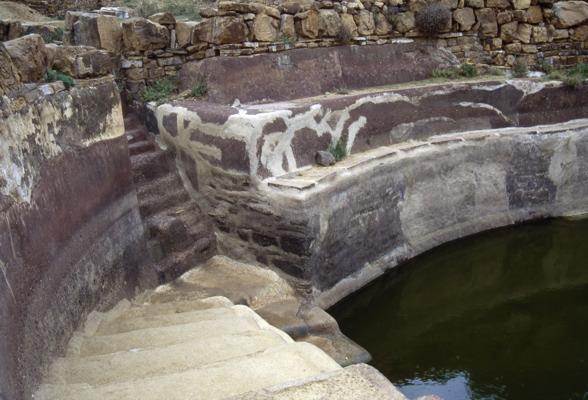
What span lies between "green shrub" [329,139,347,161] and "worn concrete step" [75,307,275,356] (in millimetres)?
2472

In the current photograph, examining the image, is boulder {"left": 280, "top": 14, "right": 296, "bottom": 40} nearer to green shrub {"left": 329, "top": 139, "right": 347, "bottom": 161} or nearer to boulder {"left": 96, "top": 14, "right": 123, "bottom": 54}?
green shrub {"left": 329, "top": 139, "right": 347, "bottom": 161}

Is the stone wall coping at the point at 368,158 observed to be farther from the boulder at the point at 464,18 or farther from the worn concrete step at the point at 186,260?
the boulder at the point at 464,18

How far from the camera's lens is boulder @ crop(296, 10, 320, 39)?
22.6 ft

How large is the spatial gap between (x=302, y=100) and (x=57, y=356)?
405 centimetres

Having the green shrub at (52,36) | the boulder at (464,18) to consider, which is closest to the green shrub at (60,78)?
the green shrub at (52,36)

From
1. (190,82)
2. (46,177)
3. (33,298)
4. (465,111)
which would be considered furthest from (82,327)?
(465,111)

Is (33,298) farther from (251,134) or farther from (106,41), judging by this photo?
(106,41)

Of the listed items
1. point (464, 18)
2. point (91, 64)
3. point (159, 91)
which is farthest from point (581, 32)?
Result: point (91, 64)

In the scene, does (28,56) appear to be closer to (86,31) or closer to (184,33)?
(86,31)

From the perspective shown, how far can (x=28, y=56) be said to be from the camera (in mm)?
3309

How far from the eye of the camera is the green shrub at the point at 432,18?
7953mm

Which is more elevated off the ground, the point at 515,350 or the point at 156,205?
the point at 156,205

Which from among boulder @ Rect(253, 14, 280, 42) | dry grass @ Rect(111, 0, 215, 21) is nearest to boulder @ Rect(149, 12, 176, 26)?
boulder @ Rect(253, 14, 280, 42)

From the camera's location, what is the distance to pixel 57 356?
3.11 meters
